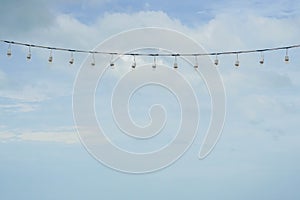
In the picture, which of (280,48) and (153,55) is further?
(153,55)

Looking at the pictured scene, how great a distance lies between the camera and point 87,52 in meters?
12.2

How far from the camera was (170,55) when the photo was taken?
1225cm

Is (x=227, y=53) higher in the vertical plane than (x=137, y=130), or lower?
higher

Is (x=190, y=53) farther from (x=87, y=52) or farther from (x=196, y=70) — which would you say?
(x=87, y=52)

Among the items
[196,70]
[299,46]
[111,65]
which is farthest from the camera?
[196,70]

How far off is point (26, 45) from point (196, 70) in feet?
13.8

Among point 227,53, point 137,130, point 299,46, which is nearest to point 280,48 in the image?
point 299,46

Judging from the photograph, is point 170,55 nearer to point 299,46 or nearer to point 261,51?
point 261,51

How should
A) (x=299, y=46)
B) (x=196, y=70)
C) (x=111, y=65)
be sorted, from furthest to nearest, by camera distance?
(x=196, y=70)
(x=111, y=65)
(x=299, y=46)

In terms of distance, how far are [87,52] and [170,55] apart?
194 centimetres

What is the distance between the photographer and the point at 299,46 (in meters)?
11.2

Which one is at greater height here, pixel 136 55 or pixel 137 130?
pixel 136 55

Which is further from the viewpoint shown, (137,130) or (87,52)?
(137,130)

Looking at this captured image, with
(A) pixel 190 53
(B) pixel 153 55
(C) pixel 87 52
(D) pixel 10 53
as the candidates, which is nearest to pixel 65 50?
(C) pixel 87 52
